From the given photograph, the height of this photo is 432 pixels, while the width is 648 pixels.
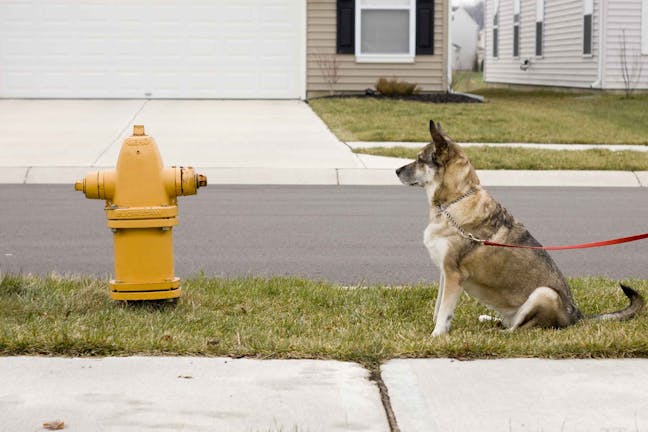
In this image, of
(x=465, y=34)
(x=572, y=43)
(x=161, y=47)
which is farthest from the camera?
(x=465, y=34)

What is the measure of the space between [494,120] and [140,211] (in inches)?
584

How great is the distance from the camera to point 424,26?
85.0ft

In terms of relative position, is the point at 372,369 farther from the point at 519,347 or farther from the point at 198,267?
the point at 198,267

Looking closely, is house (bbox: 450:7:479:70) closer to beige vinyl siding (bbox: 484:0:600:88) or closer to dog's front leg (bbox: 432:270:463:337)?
beige vinyl siding (bbox: 484:0:600:88)

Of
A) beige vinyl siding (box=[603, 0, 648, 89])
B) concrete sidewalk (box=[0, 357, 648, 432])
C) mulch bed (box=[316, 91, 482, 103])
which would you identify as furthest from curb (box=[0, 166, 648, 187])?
beige vinyl siding (box=[603, 0, 648, 89])

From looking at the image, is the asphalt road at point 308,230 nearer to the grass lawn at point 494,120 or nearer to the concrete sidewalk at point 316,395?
the concrete sidewalk at point 316,395

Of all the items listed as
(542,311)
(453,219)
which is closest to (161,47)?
(453,219)

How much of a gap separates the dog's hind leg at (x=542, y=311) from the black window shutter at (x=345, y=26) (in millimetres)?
20458

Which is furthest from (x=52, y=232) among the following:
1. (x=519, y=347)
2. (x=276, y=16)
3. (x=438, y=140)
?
(x=276, y=16)

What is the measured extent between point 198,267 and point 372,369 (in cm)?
381

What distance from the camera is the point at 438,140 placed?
19.2 feet

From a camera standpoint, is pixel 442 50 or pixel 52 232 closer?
pixel 52 232

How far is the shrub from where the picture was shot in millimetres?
25281

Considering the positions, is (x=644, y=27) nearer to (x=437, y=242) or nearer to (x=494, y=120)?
(x=494, y=120)
